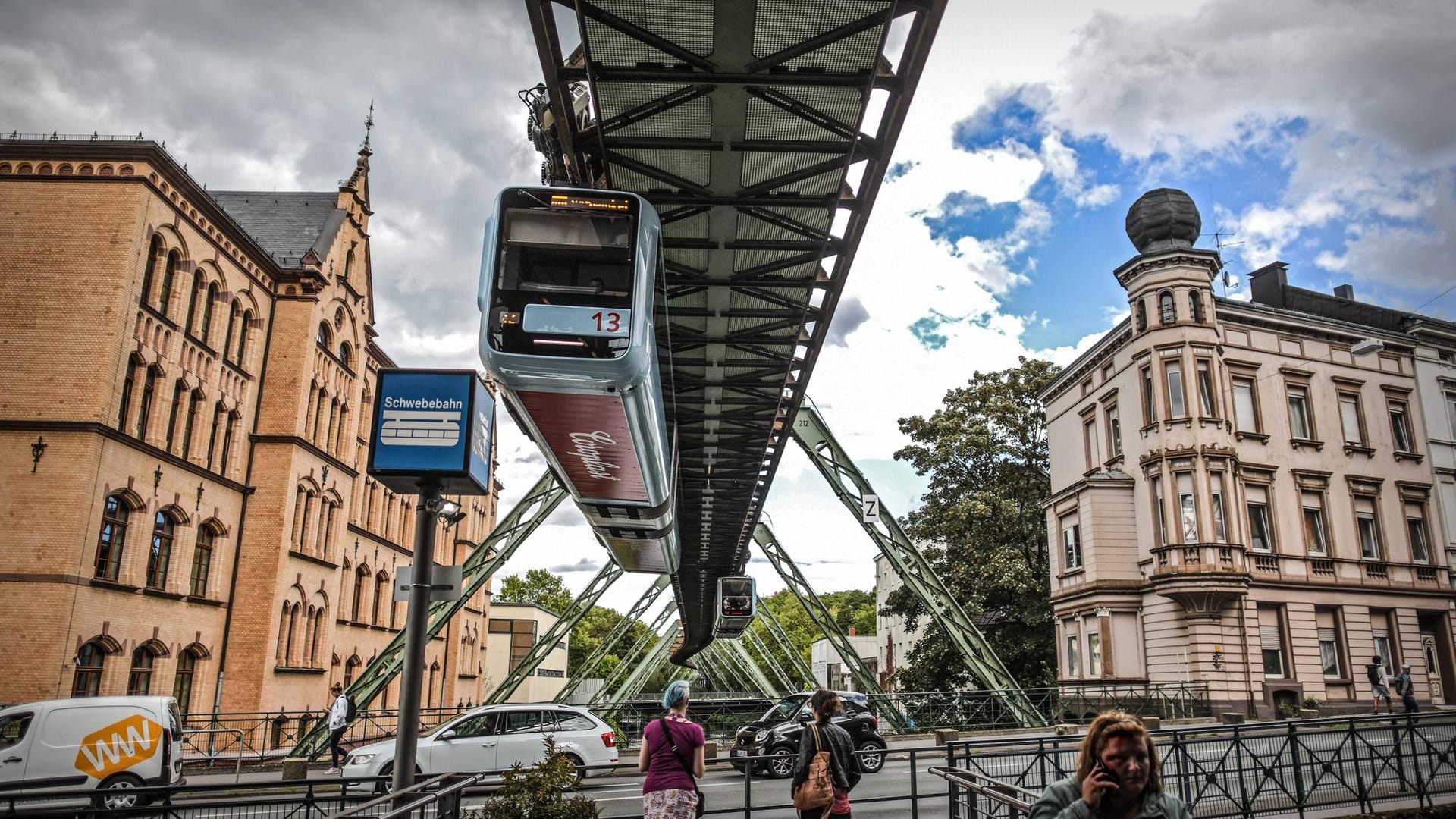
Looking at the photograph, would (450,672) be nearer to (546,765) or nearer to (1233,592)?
(1233,592)

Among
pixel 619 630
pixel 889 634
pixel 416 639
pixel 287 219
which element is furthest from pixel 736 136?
pixel 889 634

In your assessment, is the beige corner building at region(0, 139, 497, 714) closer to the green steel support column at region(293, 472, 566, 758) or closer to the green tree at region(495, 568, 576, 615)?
the green steel support column at region(293, 472, 566, 758)

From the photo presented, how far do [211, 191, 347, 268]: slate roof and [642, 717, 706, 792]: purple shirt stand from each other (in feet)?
102

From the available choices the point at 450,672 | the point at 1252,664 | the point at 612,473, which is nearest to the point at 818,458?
the point at 612,473

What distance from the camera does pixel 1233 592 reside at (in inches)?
1130

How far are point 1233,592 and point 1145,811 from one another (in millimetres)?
28981

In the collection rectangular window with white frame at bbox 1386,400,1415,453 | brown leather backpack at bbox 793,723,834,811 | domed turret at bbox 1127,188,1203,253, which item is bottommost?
brown leather backpack at bbox 793,723,834,811

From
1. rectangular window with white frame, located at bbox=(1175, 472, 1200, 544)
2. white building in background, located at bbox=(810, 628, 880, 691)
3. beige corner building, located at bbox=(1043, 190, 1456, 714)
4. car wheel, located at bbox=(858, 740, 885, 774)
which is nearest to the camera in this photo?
car wheel, located at bbox=(858, 740, 885, 774)

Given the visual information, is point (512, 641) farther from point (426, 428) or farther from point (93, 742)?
point (426, 428)

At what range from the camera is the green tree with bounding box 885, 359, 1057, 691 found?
1543 inches

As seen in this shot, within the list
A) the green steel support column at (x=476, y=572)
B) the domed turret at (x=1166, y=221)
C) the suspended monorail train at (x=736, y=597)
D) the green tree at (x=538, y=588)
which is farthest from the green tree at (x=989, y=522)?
the green tree at (x=538, y=588)

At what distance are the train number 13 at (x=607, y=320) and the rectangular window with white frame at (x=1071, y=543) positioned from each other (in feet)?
90.9

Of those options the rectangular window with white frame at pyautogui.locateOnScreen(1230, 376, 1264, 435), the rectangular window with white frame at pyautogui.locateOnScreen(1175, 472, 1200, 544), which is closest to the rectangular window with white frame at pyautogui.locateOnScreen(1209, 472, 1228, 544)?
the rectangular window with white frame at pyautogui.locateOnScreen(1175, 472, 1200, 544)

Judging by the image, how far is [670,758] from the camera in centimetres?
705
